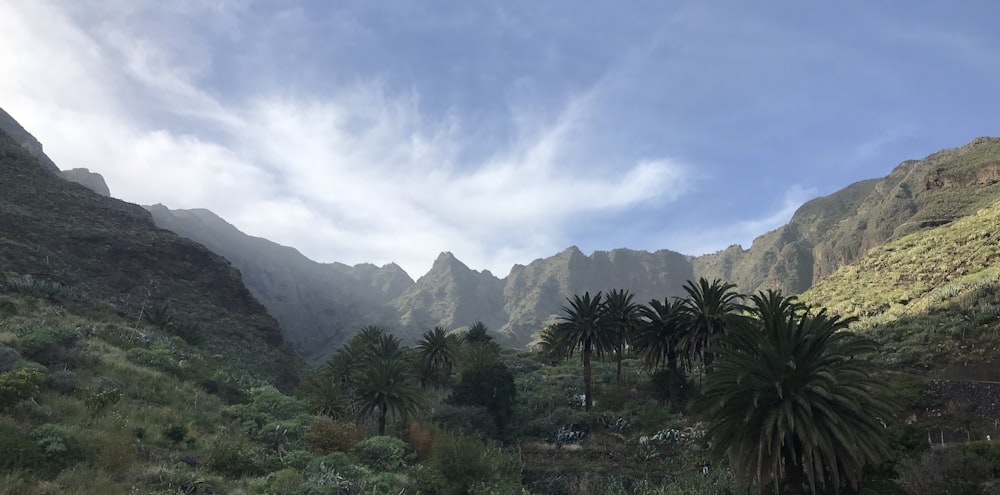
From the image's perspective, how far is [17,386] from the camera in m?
17.4

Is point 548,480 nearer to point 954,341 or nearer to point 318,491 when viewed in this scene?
point 318,491

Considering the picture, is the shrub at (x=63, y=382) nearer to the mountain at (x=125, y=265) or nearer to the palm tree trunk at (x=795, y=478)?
the palm tree trunk at (x=795, y=478)

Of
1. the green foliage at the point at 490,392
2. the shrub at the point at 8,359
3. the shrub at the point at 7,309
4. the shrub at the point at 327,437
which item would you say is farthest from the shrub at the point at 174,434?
the green foliage at the point at 490,392

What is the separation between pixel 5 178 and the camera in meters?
77.5

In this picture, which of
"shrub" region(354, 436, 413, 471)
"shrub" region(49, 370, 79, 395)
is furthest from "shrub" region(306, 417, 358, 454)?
"shrub" region(49, 370, 79, 395)

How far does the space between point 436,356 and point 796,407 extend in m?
44.8

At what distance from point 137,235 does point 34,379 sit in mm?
84733

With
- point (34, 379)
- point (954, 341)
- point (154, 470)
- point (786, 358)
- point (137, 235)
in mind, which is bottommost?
point (154, 470)

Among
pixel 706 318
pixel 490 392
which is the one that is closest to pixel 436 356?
pixel 490 392

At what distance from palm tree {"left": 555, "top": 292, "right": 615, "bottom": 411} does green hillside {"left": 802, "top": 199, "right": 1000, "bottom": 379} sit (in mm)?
20910

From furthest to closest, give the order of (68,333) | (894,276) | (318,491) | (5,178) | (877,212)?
(877,212) → (5,178) → (894,276) → (68,333) → (318,491)

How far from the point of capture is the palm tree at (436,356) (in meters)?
57.8

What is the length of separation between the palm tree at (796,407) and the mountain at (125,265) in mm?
45884

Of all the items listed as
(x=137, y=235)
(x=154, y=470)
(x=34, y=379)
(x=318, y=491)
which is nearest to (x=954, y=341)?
(x=318, y=491)
